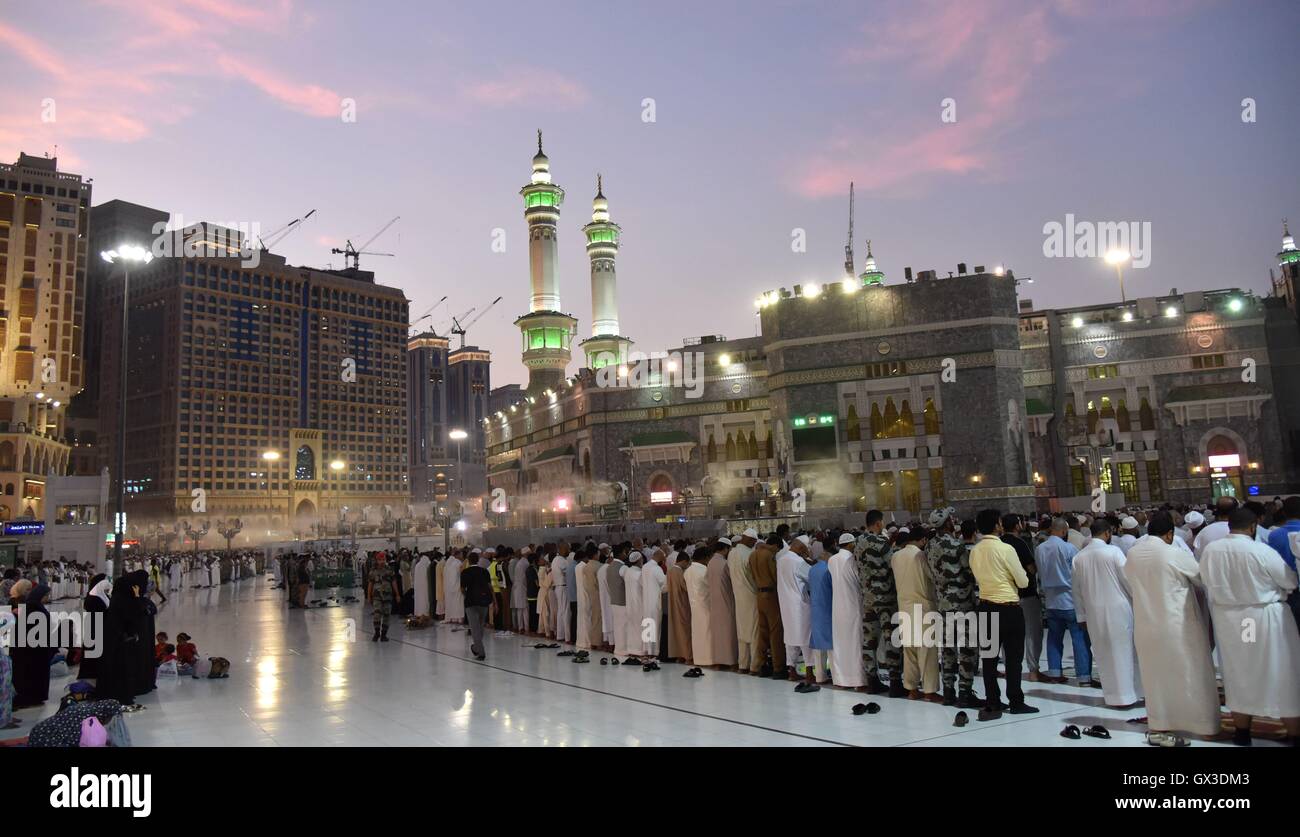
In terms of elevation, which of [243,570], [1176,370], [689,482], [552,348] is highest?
[552,348]

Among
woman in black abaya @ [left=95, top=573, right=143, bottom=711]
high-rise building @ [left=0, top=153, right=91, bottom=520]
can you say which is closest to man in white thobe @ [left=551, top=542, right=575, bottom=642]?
woman in black abaya @ [left=95, top=573, right=143, bottom=711]

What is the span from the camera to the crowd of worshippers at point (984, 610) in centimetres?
631

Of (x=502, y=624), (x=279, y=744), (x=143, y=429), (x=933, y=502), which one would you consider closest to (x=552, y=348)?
(x=933, y=502)

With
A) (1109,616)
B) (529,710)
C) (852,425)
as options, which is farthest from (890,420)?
(529,710)

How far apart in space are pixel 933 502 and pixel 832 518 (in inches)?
277

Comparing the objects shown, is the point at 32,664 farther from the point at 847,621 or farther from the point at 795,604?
the point at 847,621

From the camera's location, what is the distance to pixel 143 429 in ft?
334

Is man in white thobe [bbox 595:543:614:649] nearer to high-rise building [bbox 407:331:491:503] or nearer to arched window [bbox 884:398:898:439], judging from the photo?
arched window [bbox 884:398:898:439]

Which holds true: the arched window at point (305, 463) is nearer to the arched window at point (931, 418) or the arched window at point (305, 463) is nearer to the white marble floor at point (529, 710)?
the arched window at point (931, 418)

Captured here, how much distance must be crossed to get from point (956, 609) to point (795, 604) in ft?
7.33

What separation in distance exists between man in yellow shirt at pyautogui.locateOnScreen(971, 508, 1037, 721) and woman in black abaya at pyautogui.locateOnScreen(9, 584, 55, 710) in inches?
408

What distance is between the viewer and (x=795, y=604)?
9.86 metres

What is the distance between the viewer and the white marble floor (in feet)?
23.9
